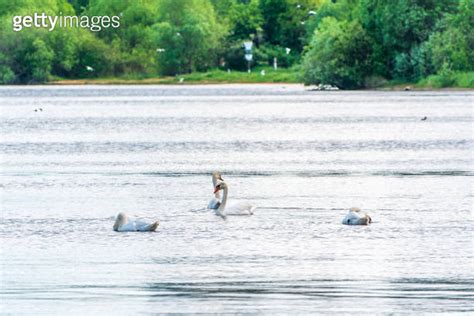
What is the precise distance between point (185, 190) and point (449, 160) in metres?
11.9

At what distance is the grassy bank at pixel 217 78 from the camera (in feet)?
521

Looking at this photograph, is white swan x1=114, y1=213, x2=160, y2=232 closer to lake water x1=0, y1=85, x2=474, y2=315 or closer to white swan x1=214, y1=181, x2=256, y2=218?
lake water x1=0, y1=85, x2=474, y2=315

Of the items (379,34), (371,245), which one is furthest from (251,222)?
(379,34)

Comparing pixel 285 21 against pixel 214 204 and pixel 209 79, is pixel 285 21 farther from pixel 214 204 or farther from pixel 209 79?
pixel 214 204

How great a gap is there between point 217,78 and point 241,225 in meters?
137

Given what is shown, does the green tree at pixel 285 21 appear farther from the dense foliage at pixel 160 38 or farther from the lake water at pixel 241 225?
the lake water at pixel 241 225

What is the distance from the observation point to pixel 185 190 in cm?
3278

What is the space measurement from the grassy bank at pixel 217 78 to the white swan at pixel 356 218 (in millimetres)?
127957

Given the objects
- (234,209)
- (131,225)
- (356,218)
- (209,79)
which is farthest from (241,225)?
(209,79)

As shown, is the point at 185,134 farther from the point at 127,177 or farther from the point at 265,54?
the point at 265,54

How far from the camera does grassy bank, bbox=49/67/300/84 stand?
158750 millimetres

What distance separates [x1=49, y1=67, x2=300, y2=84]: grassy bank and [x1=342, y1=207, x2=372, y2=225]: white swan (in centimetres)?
12796

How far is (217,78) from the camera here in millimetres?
162375

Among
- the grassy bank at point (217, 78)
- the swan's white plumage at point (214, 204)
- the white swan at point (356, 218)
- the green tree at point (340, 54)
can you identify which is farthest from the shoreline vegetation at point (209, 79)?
the white swan at point (356, 218)
